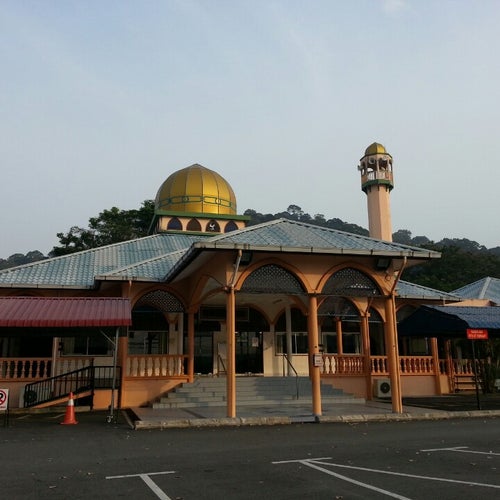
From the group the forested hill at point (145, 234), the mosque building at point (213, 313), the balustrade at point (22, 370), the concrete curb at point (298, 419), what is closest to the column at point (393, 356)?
the mosque building at point (213, 313)

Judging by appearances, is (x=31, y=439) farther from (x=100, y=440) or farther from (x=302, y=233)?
(x=302, y=233)

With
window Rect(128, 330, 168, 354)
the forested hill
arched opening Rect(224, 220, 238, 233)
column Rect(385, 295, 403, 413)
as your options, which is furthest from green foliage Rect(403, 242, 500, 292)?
column Rect(385, 295, 403, 413)

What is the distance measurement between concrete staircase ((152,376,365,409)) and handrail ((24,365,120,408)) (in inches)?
79.3

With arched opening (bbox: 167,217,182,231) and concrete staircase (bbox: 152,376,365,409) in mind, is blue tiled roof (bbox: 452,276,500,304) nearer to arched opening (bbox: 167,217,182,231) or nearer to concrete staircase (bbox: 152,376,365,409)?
concrete staircase (bbox: 152,376,365,409)

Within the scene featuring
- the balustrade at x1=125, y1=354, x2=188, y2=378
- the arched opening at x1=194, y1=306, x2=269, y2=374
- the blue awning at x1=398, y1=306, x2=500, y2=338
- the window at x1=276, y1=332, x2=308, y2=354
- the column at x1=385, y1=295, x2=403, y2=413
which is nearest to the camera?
the column at x1=385, y1=295, x2=403, y2=413

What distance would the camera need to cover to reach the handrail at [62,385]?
15.0m

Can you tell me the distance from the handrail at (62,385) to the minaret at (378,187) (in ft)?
62.0

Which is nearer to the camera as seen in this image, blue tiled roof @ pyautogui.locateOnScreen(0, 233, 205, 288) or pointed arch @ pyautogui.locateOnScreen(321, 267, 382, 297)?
pointed arch @ pyautogui.locateOnScreen(321, 267, 382, 297)

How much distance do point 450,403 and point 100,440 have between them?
11697mm

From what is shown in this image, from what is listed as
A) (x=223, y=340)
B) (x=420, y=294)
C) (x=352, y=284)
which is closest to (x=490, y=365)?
(x=420, y=294)

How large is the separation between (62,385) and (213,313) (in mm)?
6098

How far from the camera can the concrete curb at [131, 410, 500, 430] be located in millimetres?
11445

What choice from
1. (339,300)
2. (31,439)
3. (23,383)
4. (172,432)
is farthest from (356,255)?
(23,383)

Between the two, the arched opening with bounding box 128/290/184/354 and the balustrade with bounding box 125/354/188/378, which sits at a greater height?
the arched opening with bounding box 128/290/184/354
